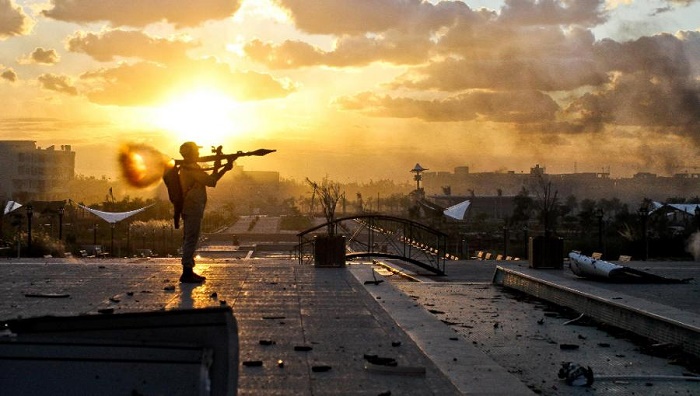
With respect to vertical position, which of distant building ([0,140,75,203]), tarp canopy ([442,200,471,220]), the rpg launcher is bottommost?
tarp canopy ([442,200,471,220])

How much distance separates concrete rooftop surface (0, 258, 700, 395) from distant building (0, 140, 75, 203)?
108m

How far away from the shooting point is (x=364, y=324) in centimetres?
838

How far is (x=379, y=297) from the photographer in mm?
10625

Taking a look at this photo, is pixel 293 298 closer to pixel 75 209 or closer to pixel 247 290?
pixel 247 290

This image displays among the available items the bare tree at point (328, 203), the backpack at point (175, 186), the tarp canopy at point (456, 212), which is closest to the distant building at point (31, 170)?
the tarp canopy at point (456, 212)

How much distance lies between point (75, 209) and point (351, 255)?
194 feet

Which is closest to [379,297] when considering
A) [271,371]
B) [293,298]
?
[293,298]

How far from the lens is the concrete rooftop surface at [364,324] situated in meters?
6.10

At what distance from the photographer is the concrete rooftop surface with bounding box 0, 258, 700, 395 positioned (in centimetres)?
610

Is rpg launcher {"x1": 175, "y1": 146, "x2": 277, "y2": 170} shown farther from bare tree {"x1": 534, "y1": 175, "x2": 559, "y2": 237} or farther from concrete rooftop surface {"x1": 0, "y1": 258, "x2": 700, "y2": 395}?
bare tree {"x1": 534, "y1": 175, "x2": 559, "y2": 237}

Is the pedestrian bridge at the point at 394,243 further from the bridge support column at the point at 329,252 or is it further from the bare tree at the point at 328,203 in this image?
the bridge support column at the point at 329,252

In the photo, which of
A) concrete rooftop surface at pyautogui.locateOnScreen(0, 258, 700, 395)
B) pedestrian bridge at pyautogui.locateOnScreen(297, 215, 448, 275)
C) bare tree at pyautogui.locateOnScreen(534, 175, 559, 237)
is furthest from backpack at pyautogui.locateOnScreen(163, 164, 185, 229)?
bare tree at pyautogui.locateOnScreen(534, 175, 559, 237)

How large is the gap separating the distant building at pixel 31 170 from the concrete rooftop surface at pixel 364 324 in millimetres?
107791

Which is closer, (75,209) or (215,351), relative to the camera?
(215,351)
